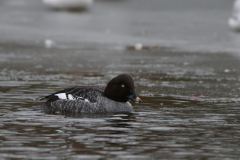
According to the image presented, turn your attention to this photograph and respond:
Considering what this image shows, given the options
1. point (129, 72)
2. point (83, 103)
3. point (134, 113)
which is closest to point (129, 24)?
point (129, 72)

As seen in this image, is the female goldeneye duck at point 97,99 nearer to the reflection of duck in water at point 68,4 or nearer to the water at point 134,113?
the water at point 134,113

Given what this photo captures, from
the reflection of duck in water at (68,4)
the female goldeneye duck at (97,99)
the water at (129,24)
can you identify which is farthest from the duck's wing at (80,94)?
the reflection of duck in water at (68,4)

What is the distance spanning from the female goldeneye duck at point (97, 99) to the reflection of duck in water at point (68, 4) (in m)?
17.7

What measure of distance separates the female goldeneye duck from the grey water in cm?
31

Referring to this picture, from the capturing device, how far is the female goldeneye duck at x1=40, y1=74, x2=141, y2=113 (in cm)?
967

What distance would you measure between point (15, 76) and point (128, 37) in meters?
9.04

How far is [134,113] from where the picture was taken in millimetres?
9516

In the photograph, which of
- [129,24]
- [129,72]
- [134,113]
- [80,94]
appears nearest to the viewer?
[134,113]

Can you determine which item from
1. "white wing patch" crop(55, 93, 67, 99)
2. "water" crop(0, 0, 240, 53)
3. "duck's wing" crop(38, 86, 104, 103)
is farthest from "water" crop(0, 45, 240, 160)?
"water" crop(0, 0, 240, 53)

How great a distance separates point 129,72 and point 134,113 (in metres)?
5.18

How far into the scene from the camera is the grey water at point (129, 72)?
6.97m

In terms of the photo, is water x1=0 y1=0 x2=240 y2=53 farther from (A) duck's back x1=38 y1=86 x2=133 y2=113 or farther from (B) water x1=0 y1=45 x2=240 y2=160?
(A) duck's back x1=38 y1=86 x2=133 y2=113

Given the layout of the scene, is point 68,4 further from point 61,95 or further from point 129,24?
point 61,95

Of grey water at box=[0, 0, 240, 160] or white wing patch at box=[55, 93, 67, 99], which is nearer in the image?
grey water at box=[0, 0, 240, 160]
